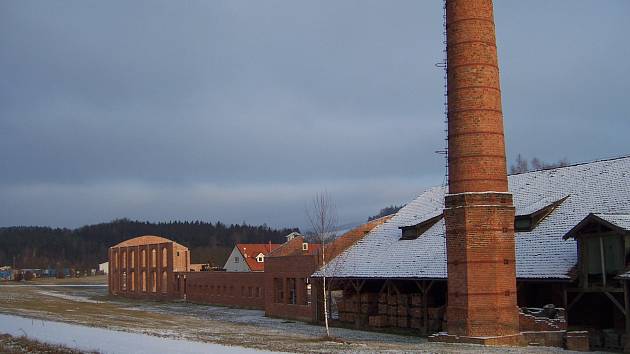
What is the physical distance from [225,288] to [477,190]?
3424 cm

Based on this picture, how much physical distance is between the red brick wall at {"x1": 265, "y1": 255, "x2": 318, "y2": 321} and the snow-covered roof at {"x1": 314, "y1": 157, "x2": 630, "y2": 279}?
2.36 m

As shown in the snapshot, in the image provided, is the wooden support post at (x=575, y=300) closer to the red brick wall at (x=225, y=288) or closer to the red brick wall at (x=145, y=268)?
the red brick wall at (x=225, y=288)

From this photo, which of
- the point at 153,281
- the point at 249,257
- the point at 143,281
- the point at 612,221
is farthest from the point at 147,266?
the point at 612,221

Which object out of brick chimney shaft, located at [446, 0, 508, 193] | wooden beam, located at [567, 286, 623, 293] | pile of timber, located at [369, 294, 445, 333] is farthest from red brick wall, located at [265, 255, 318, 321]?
wooden beam, located at [567, 286, 623, 293]

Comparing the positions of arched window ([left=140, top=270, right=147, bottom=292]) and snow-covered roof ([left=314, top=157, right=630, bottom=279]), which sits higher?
snow-covered roof ([left=314, top=157, right=630, bottom=279])

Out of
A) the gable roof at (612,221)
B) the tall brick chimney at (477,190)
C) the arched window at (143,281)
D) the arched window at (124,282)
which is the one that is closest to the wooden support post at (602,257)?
the gable roof at (612,221)

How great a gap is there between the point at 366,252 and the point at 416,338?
752 centimetres

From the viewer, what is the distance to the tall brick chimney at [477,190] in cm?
2220

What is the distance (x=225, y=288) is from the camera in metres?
53.8

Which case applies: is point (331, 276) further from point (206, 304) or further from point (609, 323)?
point (206, 304)

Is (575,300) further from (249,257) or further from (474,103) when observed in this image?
(249,257)

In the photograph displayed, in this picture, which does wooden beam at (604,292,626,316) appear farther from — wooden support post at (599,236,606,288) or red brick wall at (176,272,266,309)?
red brick wall at (176,272,266,309)

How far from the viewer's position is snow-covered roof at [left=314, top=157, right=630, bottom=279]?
80.2 feet

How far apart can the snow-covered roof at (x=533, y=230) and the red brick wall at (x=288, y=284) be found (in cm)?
236
